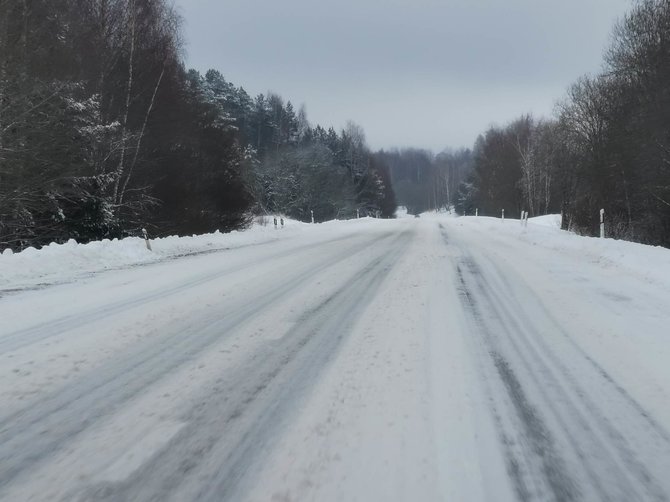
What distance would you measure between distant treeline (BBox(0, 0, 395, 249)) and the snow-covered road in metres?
6.67

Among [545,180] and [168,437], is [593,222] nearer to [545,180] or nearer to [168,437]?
[168,437]

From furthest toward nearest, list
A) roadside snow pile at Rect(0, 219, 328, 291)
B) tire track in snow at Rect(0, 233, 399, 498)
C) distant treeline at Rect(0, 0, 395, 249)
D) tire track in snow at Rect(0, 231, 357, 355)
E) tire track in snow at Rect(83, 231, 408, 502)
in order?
1. distant treeline at Rect(0, 0, 395, 249)
2. roadside snow pile at Rect(0, 219, 328, 291)
3. tire track in snow at Rect(0, 231, 357, 355)
4. tire track in snow at Rect(0, 233, 399, 498)
5. tire track in snow at Rect(83, 231, 408, 502)

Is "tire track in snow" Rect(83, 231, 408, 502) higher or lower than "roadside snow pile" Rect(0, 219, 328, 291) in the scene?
lower

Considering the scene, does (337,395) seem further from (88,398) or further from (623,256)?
(623,256)

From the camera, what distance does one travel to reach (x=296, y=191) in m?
52.8

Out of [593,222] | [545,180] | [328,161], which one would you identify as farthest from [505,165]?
[593,222]

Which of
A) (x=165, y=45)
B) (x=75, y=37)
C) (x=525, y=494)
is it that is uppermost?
(x=165, y=45)

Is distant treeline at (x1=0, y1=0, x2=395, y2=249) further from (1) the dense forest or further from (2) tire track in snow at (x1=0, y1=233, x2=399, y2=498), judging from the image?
(2) tire track in snow at (x1=0, y1=233, x2=399, y2=498)

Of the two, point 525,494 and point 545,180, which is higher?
point 545,180

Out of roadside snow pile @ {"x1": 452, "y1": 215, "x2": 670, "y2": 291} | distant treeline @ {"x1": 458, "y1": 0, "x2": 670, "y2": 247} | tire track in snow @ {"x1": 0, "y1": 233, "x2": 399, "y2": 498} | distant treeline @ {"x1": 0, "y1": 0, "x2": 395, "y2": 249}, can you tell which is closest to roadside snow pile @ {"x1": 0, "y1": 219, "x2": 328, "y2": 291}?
distant treeline @ {"x1": 0, "y1": 0, "x2": 395, "y2": 249}

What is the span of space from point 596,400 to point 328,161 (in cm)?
5887

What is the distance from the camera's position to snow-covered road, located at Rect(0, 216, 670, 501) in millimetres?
2338

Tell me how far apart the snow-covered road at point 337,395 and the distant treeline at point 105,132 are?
6666 millimetres

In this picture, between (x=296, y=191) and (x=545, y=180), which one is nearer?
(x=545, y=180)
